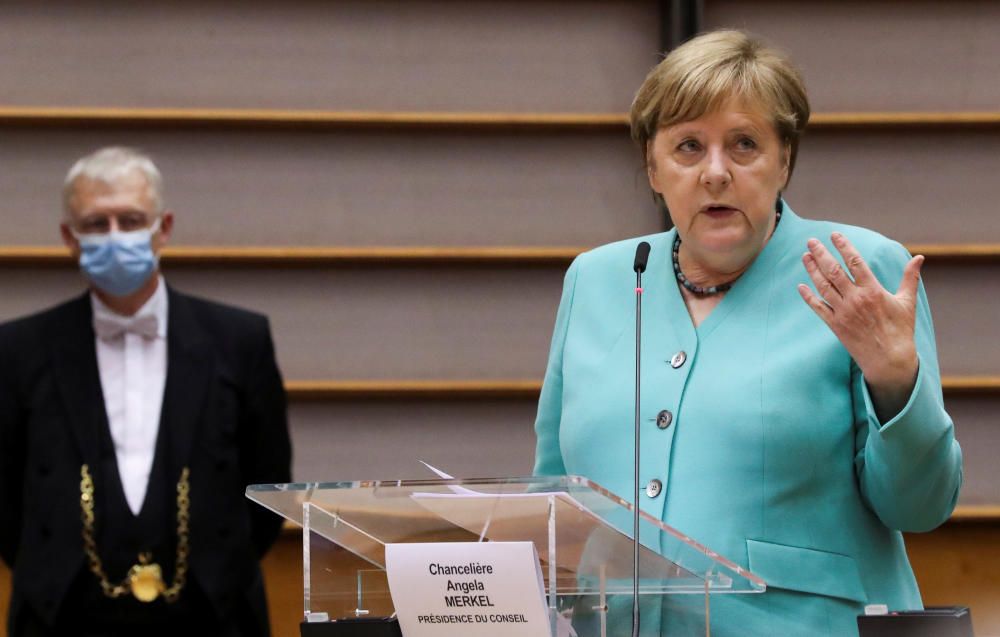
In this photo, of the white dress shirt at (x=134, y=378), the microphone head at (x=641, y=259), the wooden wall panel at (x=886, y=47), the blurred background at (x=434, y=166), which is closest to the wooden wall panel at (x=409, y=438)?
the blurred background at (x=434, y=166)

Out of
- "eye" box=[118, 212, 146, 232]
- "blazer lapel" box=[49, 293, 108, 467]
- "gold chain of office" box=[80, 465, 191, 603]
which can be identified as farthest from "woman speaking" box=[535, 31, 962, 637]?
"eye" box=[118, 212, 146, 232]

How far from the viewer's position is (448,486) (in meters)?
1.66

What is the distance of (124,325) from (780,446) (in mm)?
1812

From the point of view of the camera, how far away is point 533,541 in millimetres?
1700

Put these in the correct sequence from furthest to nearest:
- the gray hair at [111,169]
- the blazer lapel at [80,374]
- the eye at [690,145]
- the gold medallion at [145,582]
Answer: the gray hair at [111,169] → the blazer lapel at [80,374] → the gold medallion at [145,582] → the eye at [690,145]

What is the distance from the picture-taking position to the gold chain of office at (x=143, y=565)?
301 centimetres

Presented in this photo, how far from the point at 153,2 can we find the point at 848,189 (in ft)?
6.80

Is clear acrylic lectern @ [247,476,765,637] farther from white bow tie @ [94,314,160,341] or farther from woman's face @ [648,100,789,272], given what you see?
white bow tie @ [94,314,160,341]

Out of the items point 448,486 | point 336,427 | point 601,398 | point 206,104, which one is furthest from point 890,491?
point 206,104

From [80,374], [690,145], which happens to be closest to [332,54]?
[80,374]

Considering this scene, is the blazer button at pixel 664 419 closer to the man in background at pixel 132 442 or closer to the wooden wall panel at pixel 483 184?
the man in background at pixel 132 442

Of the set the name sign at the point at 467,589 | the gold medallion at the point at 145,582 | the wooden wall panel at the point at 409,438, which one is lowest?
the gold medallion at the point at 145,582

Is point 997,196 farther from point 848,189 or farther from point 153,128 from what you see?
point 153,128

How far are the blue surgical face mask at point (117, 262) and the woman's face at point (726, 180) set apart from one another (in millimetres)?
1613
